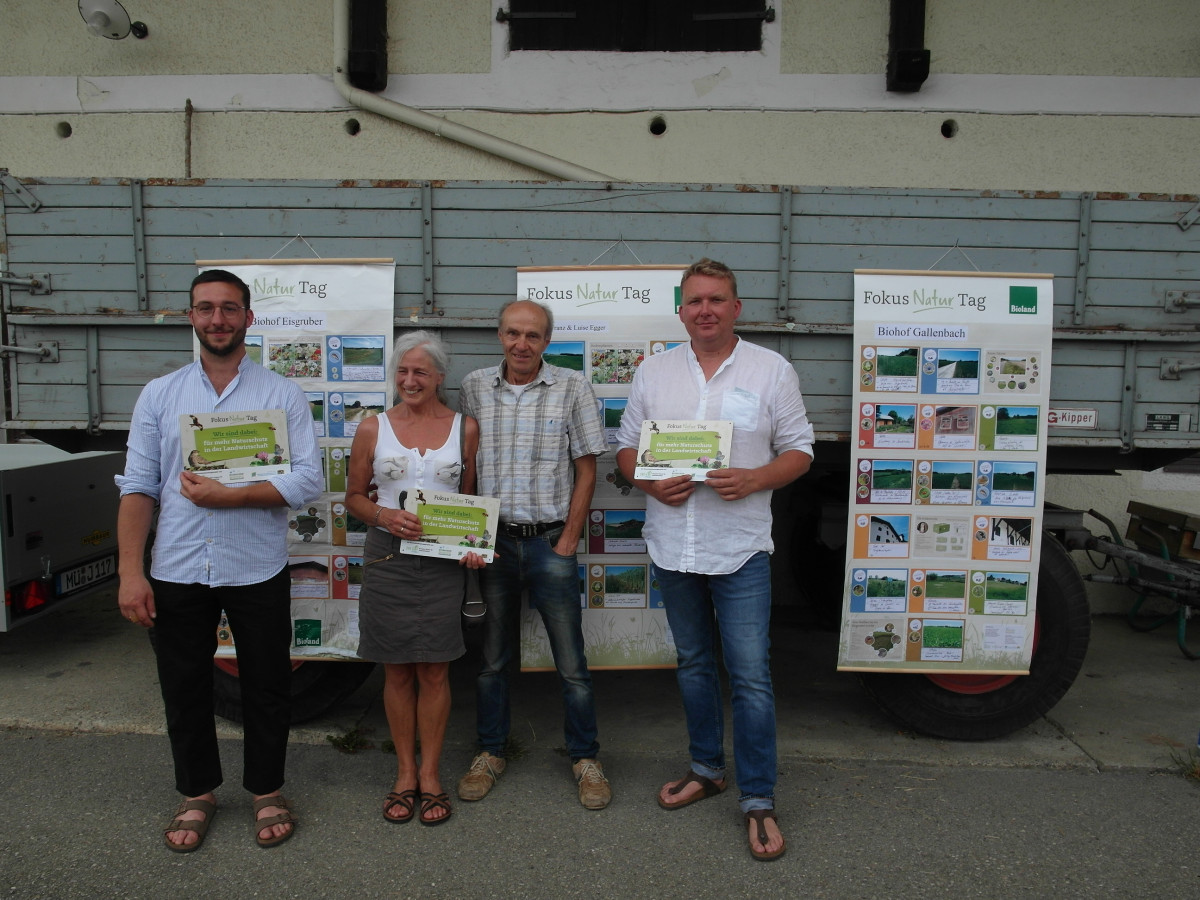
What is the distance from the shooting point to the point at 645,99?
527 centimetres

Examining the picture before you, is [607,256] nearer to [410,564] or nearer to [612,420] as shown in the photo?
[612,420]

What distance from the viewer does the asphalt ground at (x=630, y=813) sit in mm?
2488

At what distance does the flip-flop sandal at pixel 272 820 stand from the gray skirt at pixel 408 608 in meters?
0.60

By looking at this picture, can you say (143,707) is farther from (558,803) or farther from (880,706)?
(880,706)

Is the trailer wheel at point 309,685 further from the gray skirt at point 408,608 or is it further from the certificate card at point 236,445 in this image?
the certificate card at point 236,445

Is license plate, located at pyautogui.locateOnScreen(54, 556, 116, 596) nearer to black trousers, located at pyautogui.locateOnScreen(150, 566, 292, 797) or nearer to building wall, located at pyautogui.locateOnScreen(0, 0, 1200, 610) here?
black trousers, located at pyautogui.locateOnScreen(150, 566, 292, 797)

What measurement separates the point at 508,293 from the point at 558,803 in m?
1.99

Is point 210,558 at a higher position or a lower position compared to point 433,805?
higher

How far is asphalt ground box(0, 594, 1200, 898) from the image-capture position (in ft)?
8.16

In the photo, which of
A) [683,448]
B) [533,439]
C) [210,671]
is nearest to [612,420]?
[533,439]

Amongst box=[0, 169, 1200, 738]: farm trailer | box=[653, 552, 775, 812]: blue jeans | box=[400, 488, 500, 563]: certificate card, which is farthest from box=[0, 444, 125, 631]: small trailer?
box=[653, 552, 775, 812]: blue jeans

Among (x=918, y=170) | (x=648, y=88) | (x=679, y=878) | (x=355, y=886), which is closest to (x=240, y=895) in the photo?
(x=355, y=886)

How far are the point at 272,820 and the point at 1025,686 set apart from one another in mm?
3053

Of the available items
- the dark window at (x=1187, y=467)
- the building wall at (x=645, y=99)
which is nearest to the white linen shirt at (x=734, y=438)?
the building wall at (x=645, y=99)
